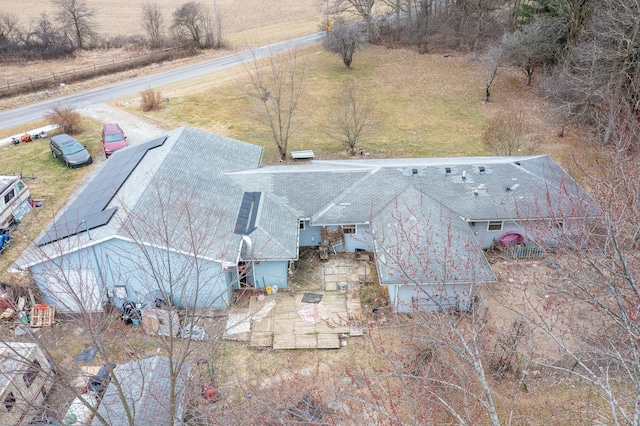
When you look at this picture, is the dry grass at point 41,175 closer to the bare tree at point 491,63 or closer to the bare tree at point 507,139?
the bare tree at point 507,139

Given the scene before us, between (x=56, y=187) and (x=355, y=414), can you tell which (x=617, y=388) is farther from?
(x=56, y=187)

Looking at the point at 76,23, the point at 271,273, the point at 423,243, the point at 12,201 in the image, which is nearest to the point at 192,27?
A: the point at 76,23

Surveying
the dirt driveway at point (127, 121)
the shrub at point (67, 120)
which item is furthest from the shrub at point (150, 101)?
the shrub at point (67, 120)

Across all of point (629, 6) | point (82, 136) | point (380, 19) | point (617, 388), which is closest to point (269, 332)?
point (617, 388)

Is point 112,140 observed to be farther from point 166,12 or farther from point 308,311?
point 166,12

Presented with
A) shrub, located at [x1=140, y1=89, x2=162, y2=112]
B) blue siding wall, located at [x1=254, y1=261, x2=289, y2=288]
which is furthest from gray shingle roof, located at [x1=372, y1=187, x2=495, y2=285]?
shrub, located at [x1=140, y1=89, x2=162, y2=112]

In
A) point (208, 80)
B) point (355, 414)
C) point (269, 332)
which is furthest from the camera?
point (208, 80)
